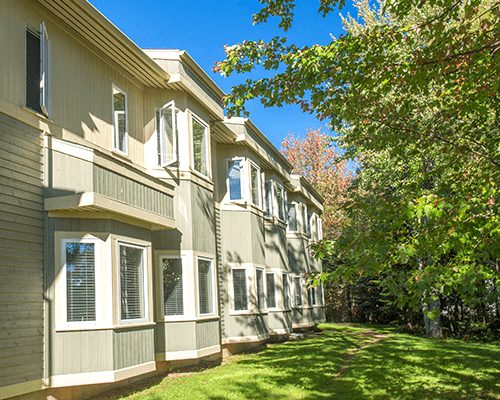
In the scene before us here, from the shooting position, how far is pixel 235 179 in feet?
56.6

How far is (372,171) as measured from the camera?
23609mm

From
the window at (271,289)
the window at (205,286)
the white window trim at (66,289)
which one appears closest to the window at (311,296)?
the window at (271,289)

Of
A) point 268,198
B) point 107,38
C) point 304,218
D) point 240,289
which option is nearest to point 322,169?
point 304,218

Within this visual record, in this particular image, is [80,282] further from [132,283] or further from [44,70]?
[44,70]

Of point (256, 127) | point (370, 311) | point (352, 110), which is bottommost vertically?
point (370, 311)

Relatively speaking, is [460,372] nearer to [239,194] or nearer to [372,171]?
[239,194]

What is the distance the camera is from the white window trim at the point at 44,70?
28.5ft

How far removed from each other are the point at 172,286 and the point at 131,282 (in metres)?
2.14

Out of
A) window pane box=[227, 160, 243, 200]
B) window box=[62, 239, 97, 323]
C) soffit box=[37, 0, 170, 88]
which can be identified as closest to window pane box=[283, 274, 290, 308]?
window pane box=[227, 160, 243, 200]

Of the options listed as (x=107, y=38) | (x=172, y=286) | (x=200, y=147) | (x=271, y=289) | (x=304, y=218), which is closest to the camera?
(x=107, y=38)

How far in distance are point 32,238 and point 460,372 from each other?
10.2 m

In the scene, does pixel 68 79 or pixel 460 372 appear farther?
pixel 460 372

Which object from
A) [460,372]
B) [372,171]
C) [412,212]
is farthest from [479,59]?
[372,171]

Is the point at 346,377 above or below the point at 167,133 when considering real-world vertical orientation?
below
